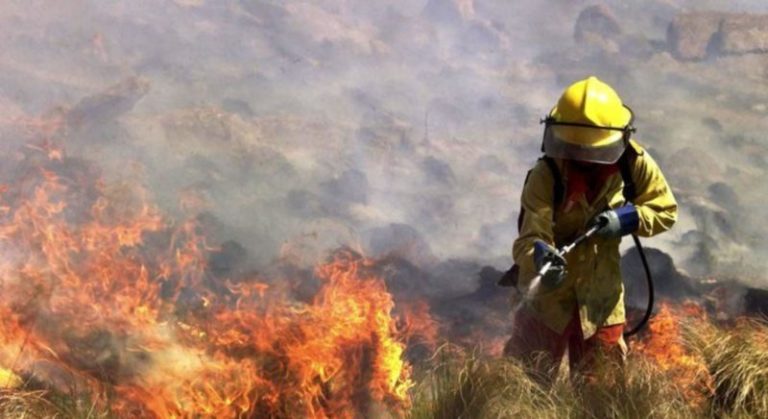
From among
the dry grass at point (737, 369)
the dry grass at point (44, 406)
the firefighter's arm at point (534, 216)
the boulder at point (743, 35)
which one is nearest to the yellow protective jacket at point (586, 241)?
the firefighter's arm at point (534, 216)

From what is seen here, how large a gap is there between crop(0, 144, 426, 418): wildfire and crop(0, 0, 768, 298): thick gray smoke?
149 cm

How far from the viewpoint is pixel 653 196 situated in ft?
10.5

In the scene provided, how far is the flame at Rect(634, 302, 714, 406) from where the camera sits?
10.4 feet

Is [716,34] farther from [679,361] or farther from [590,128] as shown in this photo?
[590,128]

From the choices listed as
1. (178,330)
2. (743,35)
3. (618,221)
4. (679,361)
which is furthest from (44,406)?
(743,35)

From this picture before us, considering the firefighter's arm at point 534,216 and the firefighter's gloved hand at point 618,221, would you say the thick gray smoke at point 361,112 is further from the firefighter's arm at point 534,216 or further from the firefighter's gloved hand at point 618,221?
the firefighter's gloved hand at point 618,221

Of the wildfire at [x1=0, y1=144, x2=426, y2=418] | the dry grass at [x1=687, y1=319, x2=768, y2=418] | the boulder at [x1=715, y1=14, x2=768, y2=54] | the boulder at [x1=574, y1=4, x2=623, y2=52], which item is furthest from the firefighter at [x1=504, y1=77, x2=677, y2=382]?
the boulder at [x1=574, y1=4, x2=623, y2=52]

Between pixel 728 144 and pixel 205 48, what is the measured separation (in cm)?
1468

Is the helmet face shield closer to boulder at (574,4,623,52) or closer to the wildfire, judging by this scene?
the wildfire

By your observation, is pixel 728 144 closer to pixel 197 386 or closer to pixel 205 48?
pixel 205 48

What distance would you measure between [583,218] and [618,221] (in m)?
0.25

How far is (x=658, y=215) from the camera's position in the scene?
10.3 feet

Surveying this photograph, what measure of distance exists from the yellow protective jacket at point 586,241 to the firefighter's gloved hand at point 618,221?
4 centimetres

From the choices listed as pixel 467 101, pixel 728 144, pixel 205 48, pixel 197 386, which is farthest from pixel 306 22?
pixel 197 386
